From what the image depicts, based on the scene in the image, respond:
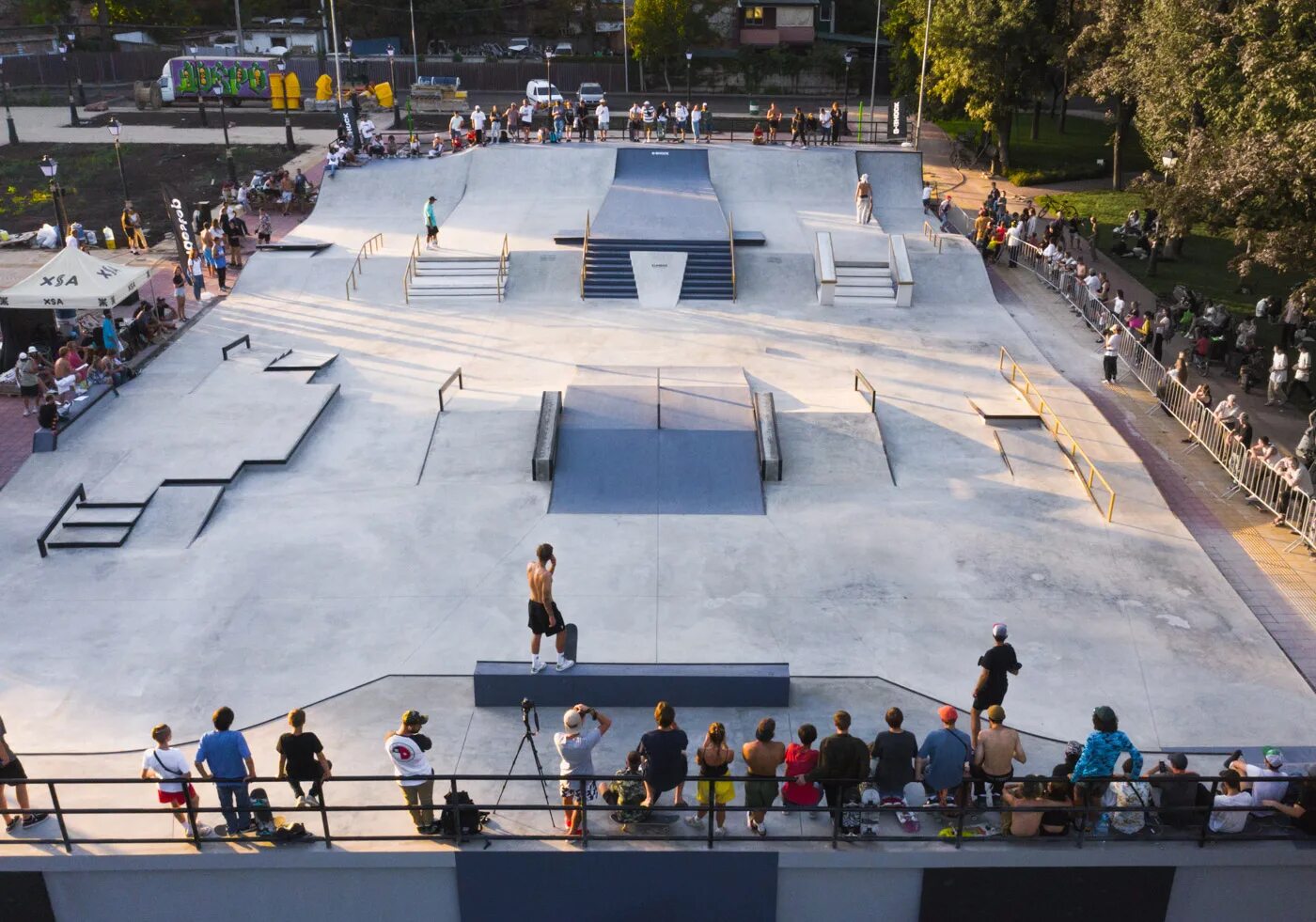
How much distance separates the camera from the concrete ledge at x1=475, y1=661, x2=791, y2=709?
12.2 metres

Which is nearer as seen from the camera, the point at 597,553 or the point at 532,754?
the point at 532,754

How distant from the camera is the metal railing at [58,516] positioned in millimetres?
15844

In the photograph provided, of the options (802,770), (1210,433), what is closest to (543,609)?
(802,770)

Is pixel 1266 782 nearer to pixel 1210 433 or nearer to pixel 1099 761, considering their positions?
pixel 1099 761

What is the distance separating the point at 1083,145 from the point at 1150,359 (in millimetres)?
32541

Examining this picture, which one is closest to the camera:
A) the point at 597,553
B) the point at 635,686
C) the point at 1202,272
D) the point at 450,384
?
the point at 635,686

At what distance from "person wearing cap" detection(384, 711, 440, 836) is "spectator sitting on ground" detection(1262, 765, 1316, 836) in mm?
7505

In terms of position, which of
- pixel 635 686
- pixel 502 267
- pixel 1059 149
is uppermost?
pixel 1059 149

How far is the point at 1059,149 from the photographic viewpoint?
50.0 m

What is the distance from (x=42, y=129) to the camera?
48.5 m

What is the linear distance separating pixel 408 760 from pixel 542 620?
2532 mm

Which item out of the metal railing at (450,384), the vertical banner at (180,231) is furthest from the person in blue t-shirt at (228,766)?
the vertical banner at (180,231)

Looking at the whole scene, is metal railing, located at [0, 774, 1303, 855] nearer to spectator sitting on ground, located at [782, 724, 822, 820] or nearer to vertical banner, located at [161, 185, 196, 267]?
spectator sitting on ground, located at [782, 724, 822, 820]

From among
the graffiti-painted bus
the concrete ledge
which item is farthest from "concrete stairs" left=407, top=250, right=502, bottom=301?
the graffiti-painted bus
